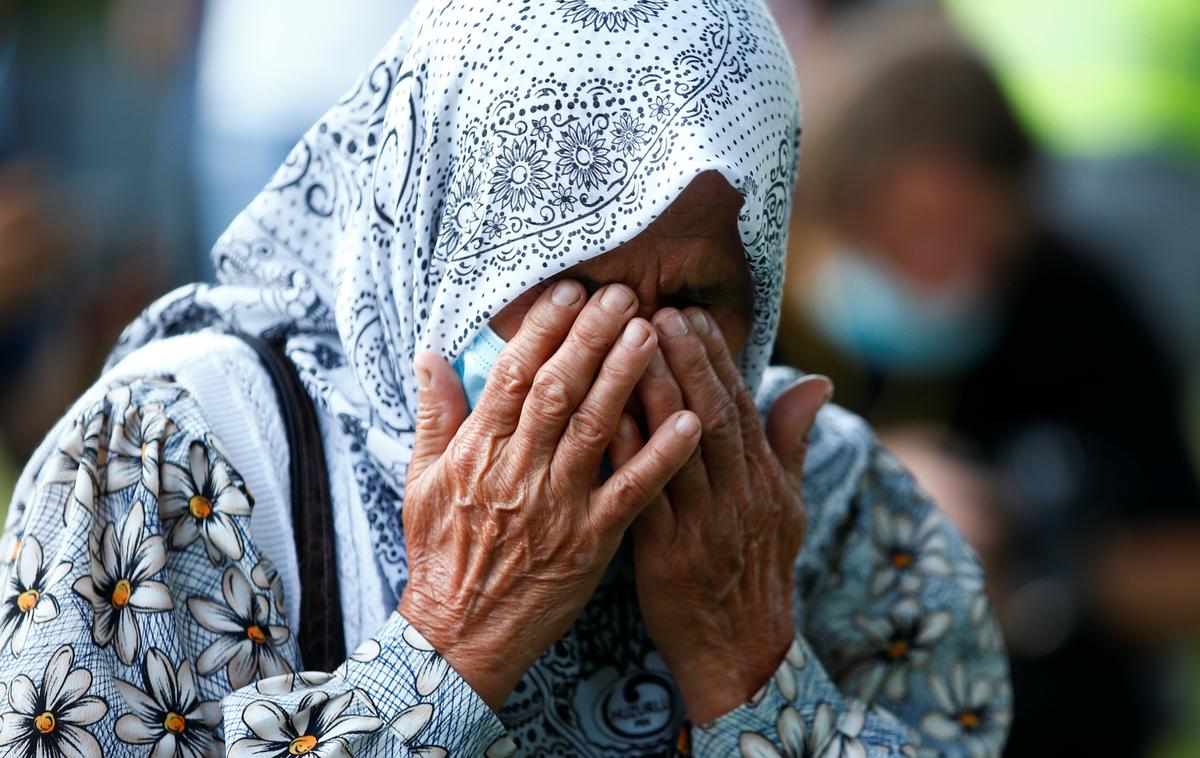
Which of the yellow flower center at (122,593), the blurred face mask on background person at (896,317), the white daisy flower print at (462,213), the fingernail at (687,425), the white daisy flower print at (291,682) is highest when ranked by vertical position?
the white daisy flower print at (462,213)

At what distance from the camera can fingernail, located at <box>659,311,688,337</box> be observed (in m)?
1.51

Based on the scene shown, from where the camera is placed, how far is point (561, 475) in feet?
4.86

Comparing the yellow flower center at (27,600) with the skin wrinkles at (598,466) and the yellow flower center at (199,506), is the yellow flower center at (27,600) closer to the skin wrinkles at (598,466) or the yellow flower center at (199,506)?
the yellow flower center at (199,506)

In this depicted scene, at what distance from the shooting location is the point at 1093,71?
16.2 feet

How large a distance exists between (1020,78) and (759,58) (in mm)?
3768

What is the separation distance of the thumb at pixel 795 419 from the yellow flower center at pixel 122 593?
0.87 metres

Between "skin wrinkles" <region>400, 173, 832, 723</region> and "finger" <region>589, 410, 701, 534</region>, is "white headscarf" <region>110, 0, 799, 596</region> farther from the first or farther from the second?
"finger" <region>589, 410, 701, 534</region>

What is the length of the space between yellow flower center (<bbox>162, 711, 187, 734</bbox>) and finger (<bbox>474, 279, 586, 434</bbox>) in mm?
486

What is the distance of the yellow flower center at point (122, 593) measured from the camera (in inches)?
55.9

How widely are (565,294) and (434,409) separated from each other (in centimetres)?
22

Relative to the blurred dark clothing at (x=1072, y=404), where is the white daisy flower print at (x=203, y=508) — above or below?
above

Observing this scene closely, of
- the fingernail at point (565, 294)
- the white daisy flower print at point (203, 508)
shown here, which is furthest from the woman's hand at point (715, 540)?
the white daisy flower print at point (203, 508)

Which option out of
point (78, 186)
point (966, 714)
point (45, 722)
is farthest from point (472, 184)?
point (78, 186)

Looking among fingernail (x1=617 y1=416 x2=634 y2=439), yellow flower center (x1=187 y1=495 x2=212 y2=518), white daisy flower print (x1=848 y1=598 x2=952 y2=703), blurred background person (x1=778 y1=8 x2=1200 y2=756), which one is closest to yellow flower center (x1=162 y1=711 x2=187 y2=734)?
yellow flower center (x1=187 y1=495 x2=212 y2=518)
